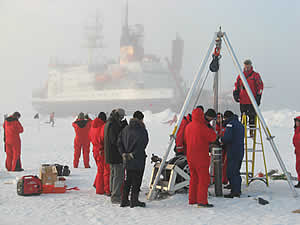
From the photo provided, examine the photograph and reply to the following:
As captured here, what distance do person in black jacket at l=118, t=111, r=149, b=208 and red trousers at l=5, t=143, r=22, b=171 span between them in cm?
431

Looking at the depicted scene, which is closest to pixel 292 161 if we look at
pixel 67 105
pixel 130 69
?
pixel 130 69

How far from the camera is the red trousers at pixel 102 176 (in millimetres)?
5778

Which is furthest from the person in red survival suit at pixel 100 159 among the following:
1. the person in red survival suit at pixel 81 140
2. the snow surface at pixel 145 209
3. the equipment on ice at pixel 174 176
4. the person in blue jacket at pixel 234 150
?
the person in red survival suit at pixel 81 140

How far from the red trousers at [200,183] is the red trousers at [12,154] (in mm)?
4922

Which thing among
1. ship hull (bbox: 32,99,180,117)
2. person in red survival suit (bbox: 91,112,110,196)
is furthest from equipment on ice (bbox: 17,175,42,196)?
ship hull (bbox: 32,99,180,117)

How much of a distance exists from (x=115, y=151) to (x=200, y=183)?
134 cm

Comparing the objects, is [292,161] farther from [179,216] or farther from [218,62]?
[179,216]

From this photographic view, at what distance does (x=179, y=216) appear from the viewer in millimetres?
4578

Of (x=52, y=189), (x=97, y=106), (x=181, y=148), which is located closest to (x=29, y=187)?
(x=52, y=189)

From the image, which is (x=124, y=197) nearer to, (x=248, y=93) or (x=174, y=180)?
(x=174, y=180)

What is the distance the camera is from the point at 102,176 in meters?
5.97

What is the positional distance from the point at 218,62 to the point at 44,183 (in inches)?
146

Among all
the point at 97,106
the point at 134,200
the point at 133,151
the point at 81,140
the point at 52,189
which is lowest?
the point at 52,189

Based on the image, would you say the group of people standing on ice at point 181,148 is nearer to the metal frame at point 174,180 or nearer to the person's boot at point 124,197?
the person's boot at point 124,197
